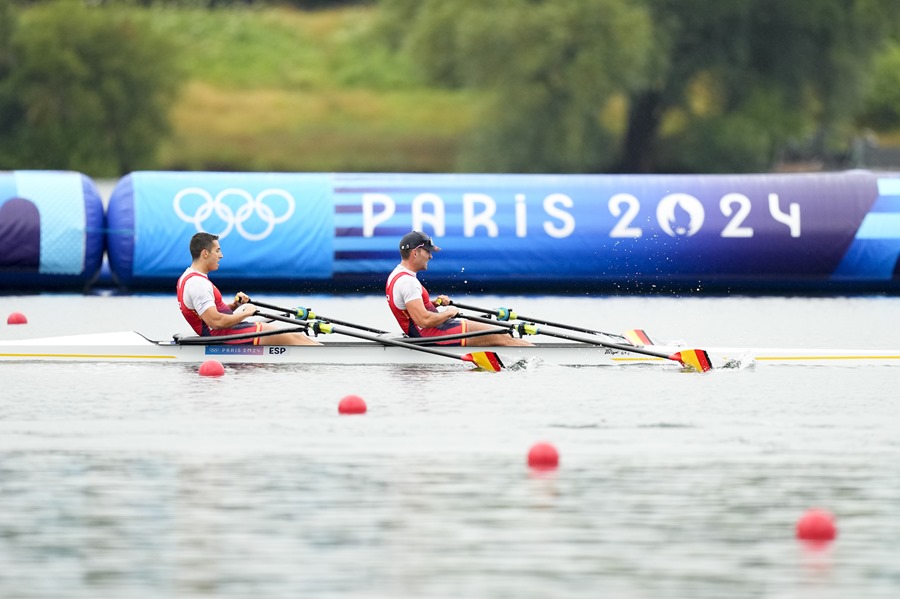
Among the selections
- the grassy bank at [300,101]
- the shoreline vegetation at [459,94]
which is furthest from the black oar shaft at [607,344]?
the grassy bank at [300,101]

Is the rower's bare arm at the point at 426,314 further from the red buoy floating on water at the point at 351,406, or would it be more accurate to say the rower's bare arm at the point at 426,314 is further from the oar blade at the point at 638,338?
the red buoy floating on water at the point at 351,406

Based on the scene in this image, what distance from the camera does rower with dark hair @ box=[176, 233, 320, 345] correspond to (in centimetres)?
1648

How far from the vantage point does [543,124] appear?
53.5m

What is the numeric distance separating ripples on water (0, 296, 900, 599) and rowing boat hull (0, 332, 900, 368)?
2.14ft

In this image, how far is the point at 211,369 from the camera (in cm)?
1614

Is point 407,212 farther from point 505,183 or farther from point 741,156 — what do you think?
point 741,156

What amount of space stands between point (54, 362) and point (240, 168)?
160 feet

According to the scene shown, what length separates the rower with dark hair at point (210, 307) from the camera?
54.1 feet

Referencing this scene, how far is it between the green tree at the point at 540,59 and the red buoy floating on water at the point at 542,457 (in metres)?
40.8

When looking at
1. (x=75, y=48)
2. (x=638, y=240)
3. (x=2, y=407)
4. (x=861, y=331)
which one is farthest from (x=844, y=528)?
(x=75, y=48)

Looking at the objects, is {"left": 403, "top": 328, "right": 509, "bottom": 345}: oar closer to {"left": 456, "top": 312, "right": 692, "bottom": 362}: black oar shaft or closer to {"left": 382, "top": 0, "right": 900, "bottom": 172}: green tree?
{"left": 456, "top": 312, "right": 692, "bottom": 362}: black oar shaft

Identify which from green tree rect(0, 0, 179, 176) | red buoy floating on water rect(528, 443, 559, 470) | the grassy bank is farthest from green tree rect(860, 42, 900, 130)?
red buoy floating on water rect(528, 443, 559, 470)

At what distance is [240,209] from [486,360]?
27.7 ft

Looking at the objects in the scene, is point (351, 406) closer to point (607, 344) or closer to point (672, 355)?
point (607, 344)
